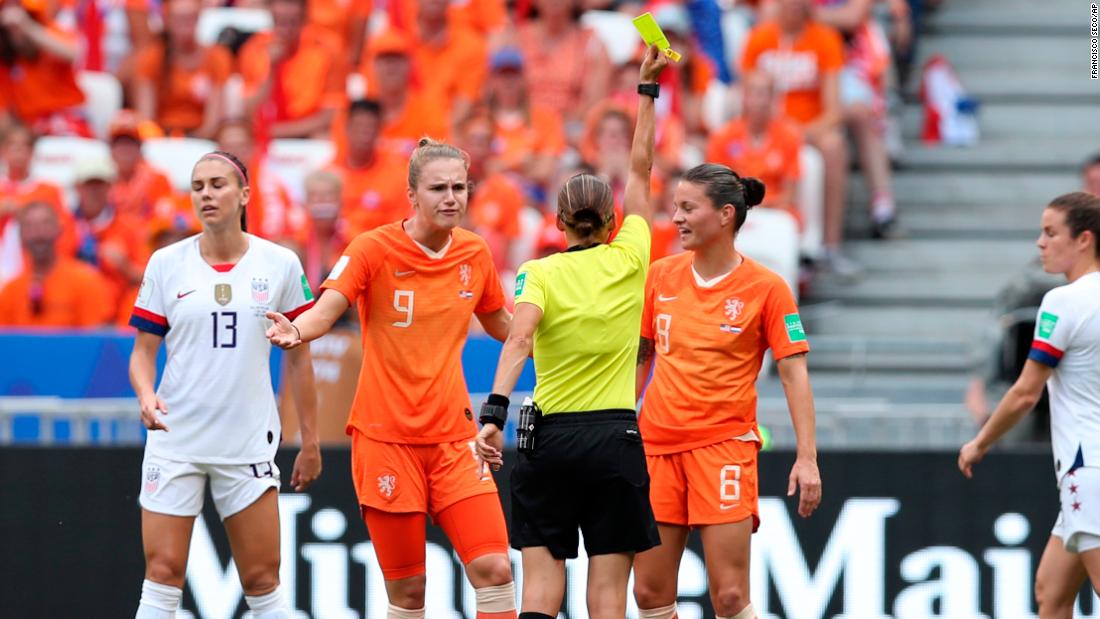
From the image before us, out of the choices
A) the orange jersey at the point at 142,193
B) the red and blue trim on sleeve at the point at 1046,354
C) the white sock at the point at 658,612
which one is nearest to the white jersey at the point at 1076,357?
the red and blue trim on sleeve at the point at 1046,354

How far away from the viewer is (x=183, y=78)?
15.2 meters

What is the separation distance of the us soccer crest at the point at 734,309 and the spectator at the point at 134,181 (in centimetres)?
690

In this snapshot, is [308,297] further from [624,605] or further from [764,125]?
[764,125]

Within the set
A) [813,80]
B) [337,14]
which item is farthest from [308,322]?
[337,14]

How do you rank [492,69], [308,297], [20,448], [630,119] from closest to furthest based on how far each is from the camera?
[308,297] < [20,448] < [630,119] < [492,69]

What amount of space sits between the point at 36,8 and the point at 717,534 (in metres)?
9.02

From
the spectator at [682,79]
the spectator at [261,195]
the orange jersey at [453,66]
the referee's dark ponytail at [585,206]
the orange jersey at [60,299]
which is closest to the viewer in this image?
the referee's dark ponytail at [585,206]

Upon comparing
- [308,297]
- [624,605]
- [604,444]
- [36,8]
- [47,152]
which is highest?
[36,8]

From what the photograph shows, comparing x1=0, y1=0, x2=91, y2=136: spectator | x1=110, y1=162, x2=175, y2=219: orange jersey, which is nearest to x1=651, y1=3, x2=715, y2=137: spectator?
x1=110, y1=162, x2=175, y2=219: orange jersey

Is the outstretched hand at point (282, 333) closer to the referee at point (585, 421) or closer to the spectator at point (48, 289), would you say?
the referee at point (585, 421)

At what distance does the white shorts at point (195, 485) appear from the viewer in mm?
7926

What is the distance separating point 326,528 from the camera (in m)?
10.3

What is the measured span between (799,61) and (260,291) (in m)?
7.09

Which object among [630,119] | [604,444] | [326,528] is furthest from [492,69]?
[604,444]
